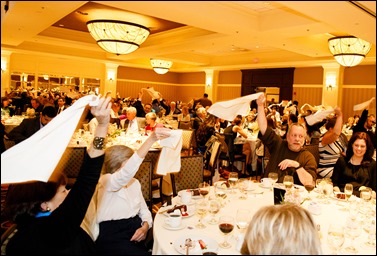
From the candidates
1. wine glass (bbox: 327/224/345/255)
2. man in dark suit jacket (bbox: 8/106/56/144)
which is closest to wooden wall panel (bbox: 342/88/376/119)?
man in dark suit jacket (bbox: 8/106/56/144)

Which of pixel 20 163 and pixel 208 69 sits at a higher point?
pixel 208 69

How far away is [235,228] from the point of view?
2.28m

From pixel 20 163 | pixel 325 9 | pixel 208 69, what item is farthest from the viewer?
pixel 208 69

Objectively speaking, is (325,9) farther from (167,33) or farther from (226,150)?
(167,33)

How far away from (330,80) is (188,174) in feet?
32.0

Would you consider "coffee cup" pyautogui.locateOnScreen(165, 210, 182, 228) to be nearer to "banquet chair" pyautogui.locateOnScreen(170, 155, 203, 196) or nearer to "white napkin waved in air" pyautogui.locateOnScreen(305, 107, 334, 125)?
"banquet chair" pyautogui.locateOnScreen(170, 155, 203, 196)

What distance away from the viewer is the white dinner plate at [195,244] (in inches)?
75.5

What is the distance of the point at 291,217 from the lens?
154 cm

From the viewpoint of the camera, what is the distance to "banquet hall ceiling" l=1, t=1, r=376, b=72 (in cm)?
203

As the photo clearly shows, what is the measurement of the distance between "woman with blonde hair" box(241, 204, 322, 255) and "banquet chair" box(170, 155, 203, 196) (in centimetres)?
235

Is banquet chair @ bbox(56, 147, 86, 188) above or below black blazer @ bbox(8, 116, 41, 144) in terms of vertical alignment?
below

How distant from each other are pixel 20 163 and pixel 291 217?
1.40 meters

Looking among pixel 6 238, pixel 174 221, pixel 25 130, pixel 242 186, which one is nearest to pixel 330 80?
pixel 242 186

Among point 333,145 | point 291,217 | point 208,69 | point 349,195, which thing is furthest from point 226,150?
point 208,69
